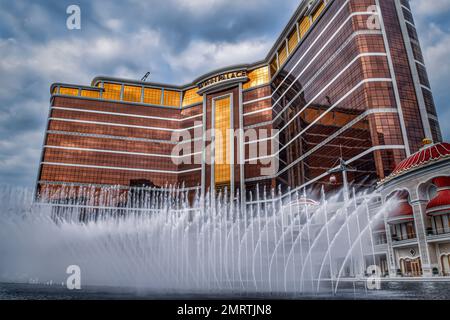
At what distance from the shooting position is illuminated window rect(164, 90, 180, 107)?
339 feet

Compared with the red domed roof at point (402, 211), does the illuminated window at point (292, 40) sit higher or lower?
higher

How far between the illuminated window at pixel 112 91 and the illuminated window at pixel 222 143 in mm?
29658

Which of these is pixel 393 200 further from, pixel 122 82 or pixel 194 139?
pixel 122 82

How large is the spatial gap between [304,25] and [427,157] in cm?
4954

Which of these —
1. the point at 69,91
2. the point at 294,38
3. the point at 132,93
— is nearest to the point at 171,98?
the point at 132,93

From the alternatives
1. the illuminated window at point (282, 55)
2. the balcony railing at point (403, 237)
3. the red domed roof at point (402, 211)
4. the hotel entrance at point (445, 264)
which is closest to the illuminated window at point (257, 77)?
the illuminated window at point (282, 55)

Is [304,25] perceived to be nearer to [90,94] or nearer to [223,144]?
[223,144]

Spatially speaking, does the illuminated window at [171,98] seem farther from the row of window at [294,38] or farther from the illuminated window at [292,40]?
the illuminated window at [292,40]

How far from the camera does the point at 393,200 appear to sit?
1495 inches

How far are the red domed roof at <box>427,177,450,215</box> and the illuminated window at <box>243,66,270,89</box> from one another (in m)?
62.1

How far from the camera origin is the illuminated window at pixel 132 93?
327 feet

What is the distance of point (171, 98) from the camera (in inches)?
4094
